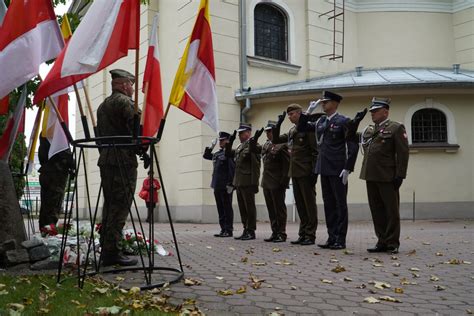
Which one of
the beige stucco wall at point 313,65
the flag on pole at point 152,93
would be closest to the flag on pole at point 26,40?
the flag on pole at point 152,93

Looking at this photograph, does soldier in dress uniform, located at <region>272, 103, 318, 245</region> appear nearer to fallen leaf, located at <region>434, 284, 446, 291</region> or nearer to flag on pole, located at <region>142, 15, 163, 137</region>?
flag on pole, located at <region>142, 15, 163, 137</region>

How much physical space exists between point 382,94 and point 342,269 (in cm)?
994

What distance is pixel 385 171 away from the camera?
6871 millimetres

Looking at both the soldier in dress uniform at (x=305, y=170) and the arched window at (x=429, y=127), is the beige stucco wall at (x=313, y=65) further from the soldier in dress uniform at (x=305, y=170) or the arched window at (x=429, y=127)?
the soldier in dress uniform at (x=305, y=170)

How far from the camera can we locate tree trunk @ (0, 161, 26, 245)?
5691mm

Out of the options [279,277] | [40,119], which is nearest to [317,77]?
[40,119]

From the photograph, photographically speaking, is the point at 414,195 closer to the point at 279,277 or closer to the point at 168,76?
the point at 168,76

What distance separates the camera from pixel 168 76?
16.2 metres

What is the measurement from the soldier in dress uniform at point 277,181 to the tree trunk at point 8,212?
4.23 m

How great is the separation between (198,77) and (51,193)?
439cm

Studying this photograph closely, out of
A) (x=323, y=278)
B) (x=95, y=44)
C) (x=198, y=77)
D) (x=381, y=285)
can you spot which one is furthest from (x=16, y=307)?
(x=381, y=285)

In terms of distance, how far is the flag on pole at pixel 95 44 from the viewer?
4348 mm

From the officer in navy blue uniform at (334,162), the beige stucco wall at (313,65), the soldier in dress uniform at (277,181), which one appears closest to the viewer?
the officer in navy blue uniform at (334,162)

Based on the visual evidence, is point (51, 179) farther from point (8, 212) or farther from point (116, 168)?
point (116, 168)
